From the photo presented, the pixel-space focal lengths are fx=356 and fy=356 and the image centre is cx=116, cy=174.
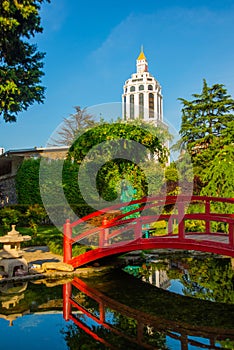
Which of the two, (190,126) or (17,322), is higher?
(190,126)

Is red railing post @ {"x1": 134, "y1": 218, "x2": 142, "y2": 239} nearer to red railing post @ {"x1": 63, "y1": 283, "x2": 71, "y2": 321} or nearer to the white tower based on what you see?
red railing post @ {"x1": 63, "y1": 283, "x2": 71, "y2": 321}

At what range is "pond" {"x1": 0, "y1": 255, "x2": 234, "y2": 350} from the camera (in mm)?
4848

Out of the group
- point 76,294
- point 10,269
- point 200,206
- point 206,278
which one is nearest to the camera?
point 76,294

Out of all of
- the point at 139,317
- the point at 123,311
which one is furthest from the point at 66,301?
the point at 139,317

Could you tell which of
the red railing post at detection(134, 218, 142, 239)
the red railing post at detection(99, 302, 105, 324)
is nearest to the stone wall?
the red railing post at detection(134, 218, 142, 239)

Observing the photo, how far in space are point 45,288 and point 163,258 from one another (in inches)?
175

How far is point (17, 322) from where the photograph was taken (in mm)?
5504

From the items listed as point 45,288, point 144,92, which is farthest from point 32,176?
point 144,92

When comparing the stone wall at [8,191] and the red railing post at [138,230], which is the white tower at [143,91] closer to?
the stone wall at [8,191]

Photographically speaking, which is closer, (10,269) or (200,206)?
(10,269)

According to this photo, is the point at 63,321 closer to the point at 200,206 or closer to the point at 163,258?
the point at 163,258

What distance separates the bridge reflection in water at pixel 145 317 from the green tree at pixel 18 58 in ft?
31.4

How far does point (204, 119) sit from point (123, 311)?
54.7 feet

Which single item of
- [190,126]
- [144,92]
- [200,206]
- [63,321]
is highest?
[144,92]
